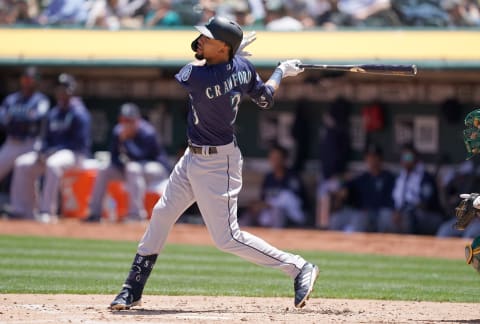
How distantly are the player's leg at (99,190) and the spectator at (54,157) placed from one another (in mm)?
455

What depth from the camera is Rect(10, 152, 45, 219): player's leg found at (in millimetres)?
13523

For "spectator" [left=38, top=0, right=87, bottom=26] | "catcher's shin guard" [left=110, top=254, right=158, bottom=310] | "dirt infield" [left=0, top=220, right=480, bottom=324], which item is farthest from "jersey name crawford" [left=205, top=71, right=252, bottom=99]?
"spectator" [left=38, top=0, right=87, bottom=26]

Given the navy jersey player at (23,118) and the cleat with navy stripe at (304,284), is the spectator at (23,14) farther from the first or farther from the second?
the cleat with navy stripe at (304,284)

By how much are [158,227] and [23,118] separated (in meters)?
A: 7.71

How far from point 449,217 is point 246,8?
4102 millimetres

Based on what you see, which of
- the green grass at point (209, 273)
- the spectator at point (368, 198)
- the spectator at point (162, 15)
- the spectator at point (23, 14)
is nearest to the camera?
the green grass at point (209, 273)

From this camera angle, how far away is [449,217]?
510 inches

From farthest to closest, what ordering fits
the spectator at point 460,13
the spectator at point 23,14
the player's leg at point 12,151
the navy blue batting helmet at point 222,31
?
the spectator at point 23,14, the player's leg at point 12,151, the spectator at point 460,13, the navy blue batting helmet at point 222,31

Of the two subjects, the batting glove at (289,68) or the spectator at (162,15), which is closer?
the batting glove at (289,68)

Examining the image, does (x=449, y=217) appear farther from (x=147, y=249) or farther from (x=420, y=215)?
(x=147, y=249)

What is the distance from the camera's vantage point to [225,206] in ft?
20.3

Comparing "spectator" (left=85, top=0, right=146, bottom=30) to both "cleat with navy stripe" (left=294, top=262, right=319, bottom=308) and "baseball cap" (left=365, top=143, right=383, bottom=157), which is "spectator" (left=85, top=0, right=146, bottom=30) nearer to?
"baseball cap" (left=365, top=143, right=383, bottom=157)

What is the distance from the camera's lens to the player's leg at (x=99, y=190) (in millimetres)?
13414

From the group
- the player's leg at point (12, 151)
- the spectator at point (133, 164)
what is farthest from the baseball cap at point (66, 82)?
the player's leg at point (12, 151)
